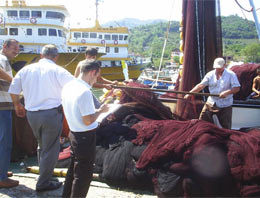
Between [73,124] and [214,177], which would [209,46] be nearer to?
[214,177]

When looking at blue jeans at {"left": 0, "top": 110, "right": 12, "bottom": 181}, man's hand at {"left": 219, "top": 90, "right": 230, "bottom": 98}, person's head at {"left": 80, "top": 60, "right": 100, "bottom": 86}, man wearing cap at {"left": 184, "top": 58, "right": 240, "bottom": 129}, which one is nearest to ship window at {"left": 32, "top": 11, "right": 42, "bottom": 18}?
man wearing cap at {"left": 184, "top": 58, "right": 240, "bottom": 129}

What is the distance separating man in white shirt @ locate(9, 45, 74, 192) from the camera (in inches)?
127

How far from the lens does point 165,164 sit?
Result: 10.7 feet

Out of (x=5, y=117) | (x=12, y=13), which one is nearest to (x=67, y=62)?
(x=12, y=13)

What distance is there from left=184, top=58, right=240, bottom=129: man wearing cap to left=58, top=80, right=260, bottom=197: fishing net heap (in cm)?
119

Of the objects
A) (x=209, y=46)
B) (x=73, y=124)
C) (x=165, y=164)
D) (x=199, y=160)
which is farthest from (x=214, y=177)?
(x=209, y=46)

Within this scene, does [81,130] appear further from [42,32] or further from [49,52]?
[42,32]

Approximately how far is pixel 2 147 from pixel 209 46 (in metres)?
4.04

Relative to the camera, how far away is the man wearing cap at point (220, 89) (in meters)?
4.58

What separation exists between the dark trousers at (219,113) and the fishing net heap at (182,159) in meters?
1.21

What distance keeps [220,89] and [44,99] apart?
9.85 ft

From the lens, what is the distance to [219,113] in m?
4.85

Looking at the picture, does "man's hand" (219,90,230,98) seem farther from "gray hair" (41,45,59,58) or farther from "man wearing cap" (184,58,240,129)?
"gray hair" (41,45,59,58)

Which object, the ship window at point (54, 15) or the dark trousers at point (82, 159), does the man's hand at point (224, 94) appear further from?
the ship window at point (54, 15)
